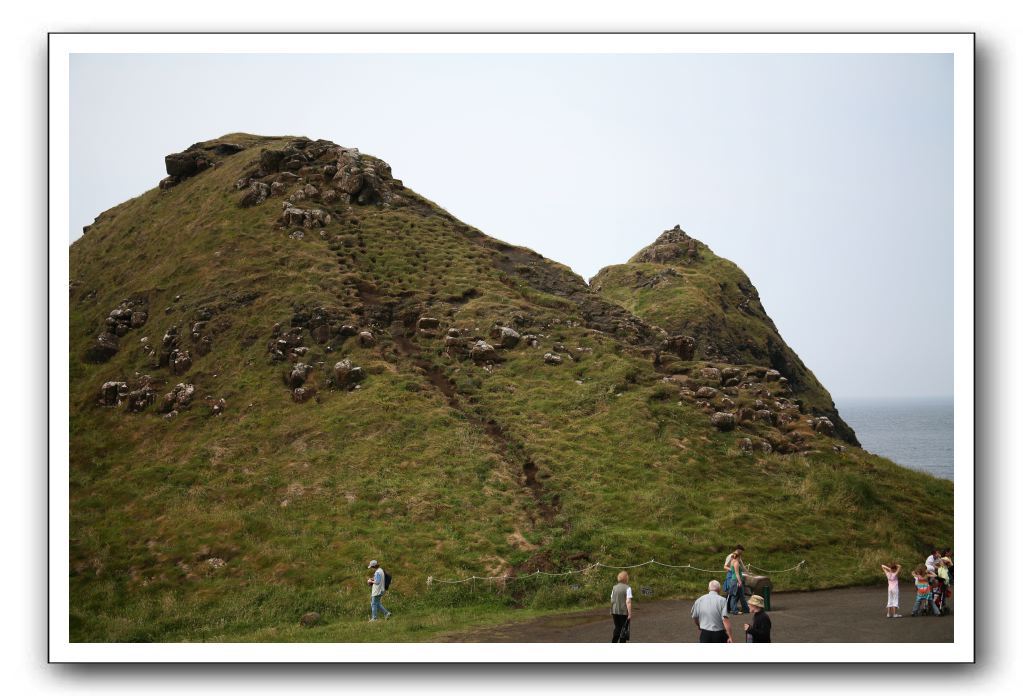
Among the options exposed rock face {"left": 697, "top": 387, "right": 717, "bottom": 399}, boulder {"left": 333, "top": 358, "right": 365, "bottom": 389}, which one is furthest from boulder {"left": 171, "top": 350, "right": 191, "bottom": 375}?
exposed rock face {"left": 697, "top": 387, "right": 717, "bottom": 399}

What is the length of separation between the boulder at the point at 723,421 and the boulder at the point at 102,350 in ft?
125

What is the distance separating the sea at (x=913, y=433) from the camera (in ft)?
99.7

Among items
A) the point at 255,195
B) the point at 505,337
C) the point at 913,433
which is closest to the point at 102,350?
the point at 255,195

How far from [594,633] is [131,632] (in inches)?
633

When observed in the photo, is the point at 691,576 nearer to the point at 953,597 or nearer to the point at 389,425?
the point at 953,597

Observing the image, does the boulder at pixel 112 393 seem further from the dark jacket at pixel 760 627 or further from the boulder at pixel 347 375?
the dark jacket at pixel 760 627

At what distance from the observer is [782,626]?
86.6 feet

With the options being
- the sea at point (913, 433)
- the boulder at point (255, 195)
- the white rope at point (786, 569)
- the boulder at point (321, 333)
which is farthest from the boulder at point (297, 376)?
the sea at point (913, 433)

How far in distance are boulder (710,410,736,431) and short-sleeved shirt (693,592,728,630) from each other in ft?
78.1

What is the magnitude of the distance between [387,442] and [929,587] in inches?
978

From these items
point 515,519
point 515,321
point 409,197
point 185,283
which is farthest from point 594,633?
point 409,197

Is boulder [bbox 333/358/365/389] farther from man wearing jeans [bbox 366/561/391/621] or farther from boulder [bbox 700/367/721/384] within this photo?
boulder [bbox 700/367/721/384]

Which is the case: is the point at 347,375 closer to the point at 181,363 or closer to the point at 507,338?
the point at 507,338

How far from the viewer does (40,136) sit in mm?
28188
